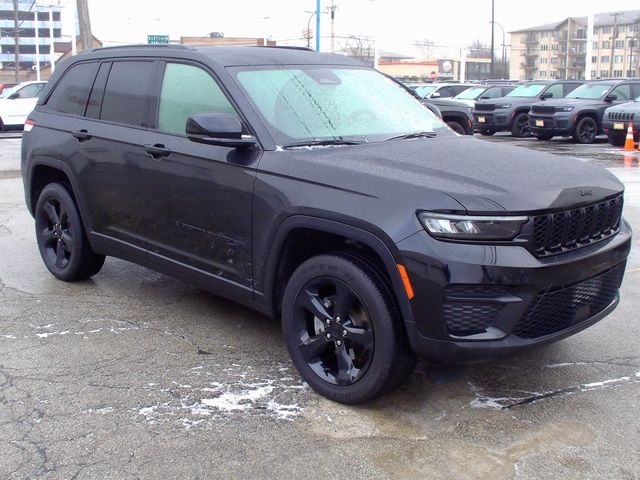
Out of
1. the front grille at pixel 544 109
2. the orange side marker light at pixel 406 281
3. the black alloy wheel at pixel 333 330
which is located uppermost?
the front grille at pixel 544 109

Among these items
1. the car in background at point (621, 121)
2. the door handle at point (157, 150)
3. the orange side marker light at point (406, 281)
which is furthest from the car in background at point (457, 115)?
the orange side marker light at point (406, 281)

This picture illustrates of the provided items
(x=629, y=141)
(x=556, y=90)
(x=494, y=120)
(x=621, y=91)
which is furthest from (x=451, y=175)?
(x=556, y=90)

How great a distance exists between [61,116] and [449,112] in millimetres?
9882

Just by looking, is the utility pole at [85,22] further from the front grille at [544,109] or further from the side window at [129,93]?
the side window at [129,93]

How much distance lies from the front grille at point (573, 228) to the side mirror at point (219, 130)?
1.65 meters

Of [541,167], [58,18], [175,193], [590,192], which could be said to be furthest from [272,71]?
[58,18]

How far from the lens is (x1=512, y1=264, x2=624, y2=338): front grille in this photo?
3465 mm

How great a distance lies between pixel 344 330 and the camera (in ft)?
12.3

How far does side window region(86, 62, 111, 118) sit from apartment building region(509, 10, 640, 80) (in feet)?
378

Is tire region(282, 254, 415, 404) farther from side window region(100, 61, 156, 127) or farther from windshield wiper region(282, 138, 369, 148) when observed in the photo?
side window region(100, 61, 156, 127)

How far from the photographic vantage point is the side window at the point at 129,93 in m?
5.02

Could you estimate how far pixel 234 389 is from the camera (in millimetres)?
4031

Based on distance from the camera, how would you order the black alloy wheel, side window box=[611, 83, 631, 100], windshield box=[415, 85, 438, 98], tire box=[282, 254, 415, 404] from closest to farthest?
tire box=[282, 254, 415, 404] → the black alloy wheel → side window box=[611, 83, 631, 100] → windshield box=[415, 85, 438, 98]

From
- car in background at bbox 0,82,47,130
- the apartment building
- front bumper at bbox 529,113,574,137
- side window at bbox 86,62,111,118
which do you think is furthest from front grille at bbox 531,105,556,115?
the apartment building
